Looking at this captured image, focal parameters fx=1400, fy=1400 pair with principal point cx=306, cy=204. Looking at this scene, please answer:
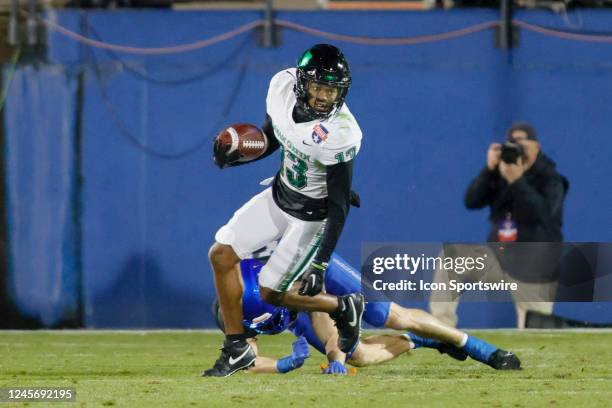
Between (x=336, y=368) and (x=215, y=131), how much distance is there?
428cm

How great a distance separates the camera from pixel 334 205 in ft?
25.4

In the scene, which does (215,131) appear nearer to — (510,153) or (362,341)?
(510,153)

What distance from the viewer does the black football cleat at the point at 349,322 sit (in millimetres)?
7875

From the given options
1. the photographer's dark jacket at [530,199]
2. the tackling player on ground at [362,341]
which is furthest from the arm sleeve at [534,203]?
the tackling player on ground at [362,341]

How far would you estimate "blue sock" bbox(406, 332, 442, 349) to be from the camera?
8320 mm

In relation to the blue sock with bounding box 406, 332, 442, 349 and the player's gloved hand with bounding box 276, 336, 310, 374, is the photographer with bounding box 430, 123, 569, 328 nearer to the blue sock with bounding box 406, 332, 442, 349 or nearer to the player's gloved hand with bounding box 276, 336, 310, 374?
the blue sock with bounding box 406, 332, 442, 349

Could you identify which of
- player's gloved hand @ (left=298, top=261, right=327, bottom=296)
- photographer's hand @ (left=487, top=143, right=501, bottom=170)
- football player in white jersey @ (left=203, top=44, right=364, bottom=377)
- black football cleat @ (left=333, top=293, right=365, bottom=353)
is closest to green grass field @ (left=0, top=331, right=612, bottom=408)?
black football cleat @ (left=333, top=293, right=365, bottom=353)

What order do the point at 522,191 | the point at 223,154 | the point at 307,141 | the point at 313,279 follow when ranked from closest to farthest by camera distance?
the point at 313,279, the point at 307,141, the point at 223,154, the point at 522,191

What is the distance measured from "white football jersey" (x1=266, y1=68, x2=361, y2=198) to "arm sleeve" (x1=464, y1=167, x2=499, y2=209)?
3793mm

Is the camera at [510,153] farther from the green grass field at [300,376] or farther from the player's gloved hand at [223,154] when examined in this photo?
the player's gloved hand at [223,154]

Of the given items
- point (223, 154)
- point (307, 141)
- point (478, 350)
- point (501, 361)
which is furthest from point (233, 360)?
point (501, 361)

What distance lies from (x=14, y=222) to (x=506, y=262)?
13.8ft

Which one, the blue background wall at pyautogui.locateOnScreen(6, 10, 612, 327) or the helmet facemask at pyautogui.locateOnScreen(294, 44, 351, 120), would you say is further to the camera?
the blue background wall at pyautogui.locateOnScreen(6, 10, 612, 327)

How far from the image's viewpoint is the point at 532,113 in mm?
11789
